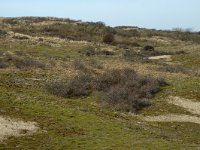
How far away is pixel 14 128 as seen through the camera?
21.0 m

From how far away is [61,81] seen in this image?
33625mm

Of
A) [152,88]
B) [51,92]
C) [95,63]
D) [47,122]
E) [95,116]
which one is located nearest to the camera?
[47,122]

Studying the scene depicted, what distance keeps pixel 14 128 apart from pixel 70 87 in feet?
36.7

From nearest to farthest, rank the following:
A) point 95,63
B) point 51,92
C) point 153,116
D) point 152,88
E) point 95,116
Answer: point 95,116, point 153,116, point 51,92, point 152,88, point 95,63

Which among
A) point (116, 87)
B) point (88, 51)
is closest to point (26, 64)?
point (116, 87)

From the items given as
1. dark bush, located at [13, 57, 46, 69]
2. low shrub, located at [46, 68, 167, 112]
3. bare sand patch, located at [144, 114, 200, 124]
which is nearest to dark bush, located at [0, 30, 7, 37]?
dark bush, located at [13, 57, 46, 69]

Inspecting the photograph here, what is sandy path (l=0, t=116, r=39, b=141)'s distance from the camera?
20.2m

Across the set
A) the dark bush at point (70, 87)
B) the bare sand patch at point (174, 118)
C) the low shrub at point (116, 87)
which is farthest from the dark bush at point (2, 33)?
the bare sand patch at point (174, 118)

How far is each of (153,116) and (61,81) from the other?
7995mm

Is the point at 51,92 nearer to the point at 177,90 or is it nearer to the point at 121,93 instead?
the point at 121,93

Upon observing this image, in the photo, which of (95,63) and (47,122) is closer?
(47,122)

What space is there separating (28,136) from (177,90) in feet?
52.0

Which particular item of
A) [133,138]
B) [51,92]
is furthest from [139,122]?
[51,92]

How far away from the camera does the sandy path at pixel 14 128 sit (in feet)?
66.4
